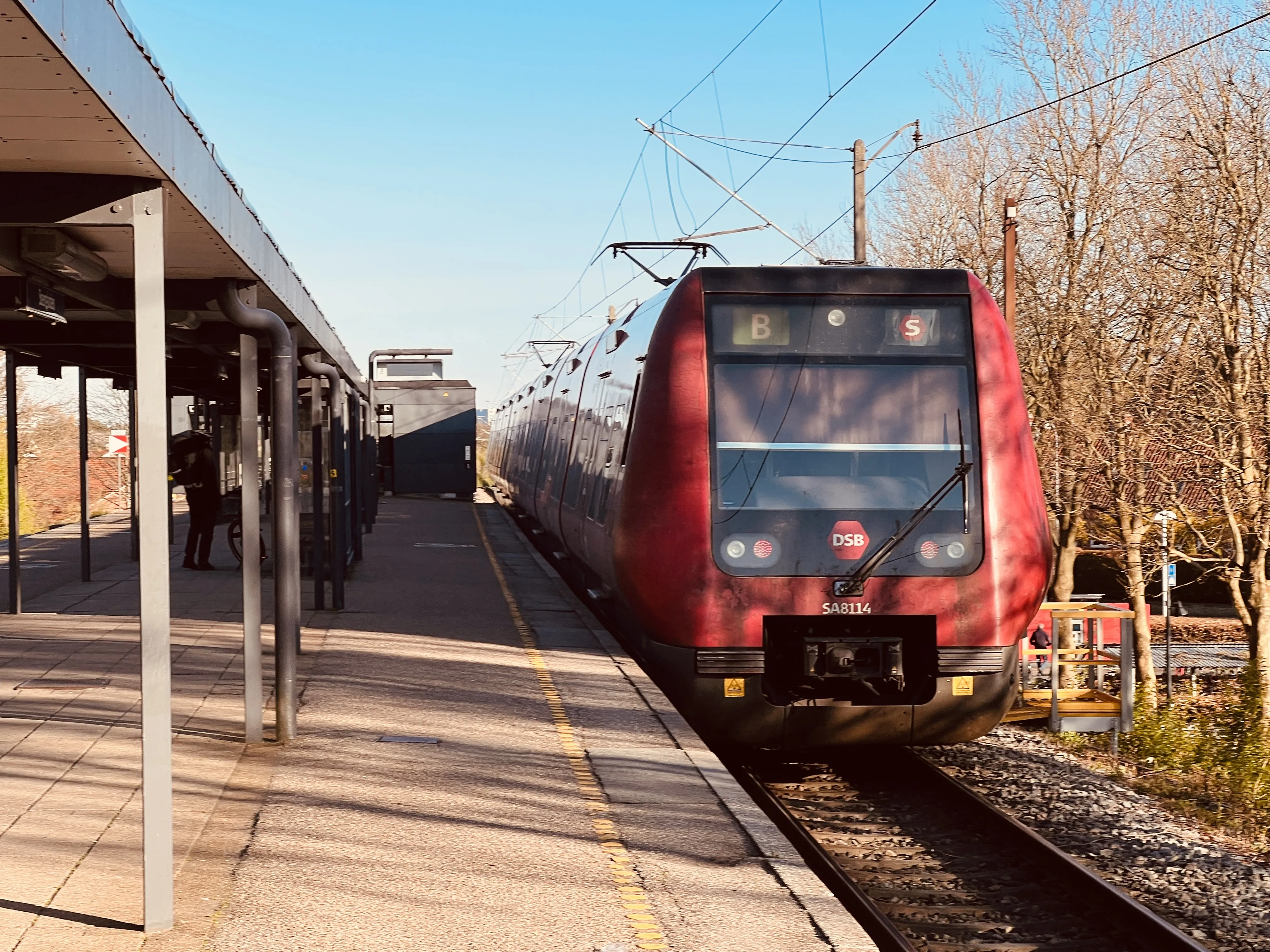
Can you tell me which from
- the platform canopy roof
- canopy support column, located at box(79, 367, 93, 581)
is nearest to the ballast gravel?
the platform canopy roof

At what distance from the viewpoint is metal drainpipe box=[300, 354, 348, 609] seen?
13195 mm

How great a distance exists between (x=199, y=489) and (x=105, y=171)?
12.6 meters

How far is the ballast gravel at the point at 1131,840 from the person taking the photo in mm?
6414

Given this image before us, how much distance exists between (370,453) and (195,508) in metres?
7.73

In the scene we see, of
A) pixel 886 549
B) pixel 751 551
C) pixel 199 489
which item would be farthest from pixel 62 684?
pixel 199 489

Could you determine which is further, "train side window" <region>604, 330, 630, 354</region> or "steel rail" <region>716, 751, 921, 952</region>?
"train side window" <region>604, 330, 630, 354</region>

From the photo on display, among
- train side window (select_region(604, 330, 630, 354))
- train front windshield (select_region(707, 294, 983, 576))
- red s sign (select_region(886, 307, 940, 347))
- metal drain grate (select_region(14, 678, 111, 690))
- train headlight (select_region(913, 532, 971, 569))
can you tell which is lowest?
metal drain grate (select_region(14, 678, 111, 690))

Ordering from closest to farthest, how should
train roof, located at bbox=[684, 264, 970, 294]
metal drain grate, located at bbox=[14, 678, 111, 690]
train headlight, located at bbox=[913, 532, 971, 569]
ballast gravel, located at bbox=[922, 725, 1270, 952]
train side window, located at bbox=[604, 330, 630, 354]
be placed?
ballast gravel, located at bbox=[922, 725, 1270, 952] → train headlight, located at bbox=[913, 532, 971, 569] → train roof, located at bbox=[684, 264, 970, 294] → metal drain grate, located at bbox=[14, 678, 111, 690] → train side window, located at bbox=[604, 330, 630, 354]

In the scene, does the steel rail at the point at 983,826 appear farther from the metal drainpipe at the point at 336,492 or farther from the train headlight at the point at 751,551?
the metal drainpipe at the point at 336,492

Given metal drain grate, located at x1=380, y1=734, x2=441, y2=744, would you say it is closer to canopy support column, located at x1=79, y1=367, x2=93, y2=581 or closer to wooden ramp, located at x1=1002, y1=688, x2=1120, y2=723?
wooden ramp, located at x1=1002, y1=688, x2=1120, y2=723

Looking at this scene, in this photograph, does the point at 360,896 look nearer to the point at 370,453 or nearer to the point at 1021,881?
the point at 1021,881

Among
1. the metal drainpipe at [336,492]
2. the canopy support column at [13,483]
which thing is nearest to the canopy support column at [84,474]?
the canopy support column at [13,483]

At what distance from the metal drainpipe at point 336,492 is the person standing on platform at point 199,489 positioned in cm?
308

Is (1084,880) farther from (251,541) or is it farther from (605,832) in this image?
(251,541)
